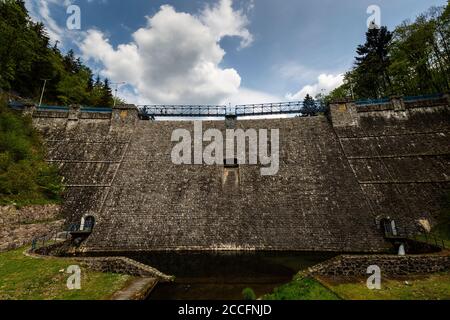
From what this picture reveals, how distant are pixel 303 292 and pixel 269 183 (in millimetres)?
13992

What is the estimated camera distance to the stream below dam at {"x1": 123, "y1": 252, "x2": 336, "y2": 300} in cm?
1111

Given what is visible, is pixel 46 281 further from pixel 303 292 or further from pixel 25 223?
pixel 25 223

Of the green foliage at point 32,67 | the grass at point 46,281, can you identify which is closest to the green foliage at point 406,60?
the grass at point 46,281

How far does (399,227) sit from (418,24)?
98.6 feet

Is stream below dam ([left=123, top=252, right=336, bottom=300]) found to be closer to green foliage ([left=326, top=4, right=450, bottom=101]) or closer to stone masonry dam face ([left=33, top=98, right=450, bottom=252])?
stone masonry dam face ([left=33, top=98, right=450, bottom=252])

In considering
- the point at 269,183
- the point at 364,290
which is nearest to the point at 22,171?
the point at 269,183

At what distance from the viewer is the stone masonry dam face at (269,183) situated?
18.8 m

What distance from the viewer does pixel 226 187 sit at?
76.2ft

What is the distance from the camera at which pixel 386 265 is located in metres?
11.9

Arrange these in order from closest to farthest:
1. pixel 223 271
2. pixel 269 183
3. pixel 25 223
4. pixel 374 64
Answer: pixel 223 271 → pixel 25 223 → pixel 269 183 → pixel 374 64

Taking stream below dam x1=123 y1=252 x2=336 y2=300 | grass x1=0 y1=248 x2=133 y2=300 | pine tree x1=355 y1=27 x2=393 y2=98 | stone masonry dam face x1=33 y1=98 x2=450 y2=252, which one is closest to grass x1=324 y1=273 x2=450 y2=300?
stream below dam x1=123 y1=252 x2=336 y2=300

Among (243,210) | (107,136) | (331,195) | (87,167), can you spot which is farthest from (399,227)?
(107,136)

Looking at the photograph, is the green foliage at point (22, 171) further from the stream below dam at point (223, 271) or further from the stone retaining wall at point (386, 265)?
the stone retaining wall at point (386, 265)

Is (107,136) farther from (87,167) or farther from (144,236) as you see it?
(144,236)
